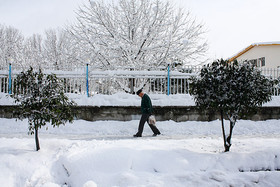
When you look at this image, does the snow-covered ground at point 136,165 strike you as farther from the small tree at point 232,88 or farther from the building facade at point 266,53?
the building facade at point 266,53

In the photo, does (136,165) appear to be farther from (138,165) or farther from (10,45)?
(10,45)

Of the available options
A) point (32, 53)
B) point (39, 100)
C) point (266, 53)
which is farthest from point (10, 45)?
point (266, 53)

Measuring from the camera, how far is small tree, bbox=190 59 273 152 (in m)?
5.15

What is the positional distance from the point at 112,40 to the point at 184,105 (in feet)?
20.9

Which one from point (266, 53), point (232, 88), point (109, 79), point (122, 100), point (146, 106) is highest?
point (266, 53)

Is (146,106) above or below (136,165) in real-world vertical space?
above

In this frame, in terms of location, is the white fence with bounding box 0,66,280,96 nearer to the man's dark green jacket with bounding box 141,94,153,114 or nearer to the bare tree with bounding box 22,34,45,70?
the man's dark green jacket with bounding box 141,94,153,114

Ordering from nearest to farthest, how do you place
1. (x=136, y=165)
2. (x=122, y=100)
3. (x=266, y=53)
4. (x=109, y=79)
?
(x=136, y=165), (x=122, y=100), (x=109, y=79), (x=266, y=53)

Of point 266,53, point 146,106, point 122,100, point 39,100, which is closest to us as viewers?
point 39,100

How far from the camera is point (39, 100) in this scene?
17.0 feet

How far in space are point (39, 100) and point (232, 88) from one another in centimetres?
437

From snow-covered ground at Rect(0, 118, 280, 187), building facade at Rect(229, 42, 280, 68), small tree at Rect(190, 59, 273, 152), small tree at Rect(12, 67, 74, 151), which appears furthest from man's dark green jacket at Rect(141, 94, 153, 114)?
building facade at Rect(229, 42, 280, 68)

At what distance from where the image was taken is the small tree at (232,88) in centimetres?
515

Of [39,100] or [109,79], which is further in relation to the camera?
[109,79]
